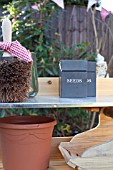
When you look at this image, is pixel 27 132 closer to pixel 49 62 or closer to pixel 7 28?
pixel 7 28

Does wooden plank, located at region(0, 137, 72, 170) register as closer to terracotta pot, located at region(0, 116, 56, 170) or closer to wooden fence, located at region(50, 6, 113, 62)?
terracotta pot, located at region(0, 116, 56, 170)

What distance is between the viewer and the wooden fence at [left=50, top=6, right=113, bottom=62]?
2.20 meters

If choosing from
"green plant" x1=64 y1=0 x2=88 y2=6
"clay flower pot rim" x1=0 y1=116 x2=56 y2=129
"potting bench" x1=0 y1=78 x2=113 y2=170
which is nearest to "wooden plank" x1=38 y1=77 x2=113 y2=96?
"potting bench" x1=0 y1=78 x2=113 y2=170

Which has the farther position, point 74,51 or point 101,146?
point 74,51

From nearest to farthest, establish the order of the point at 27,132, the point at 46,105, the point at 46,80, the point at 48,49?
the point at 46,105 < the point at 27,132 < the point at 46,80 < the point at 48,49

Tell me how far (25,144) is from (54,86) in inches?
12.6

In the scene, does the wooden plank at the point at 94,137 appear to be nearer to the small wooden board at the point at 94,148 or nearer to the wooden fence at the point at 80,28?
the small wooden board at the point at 94,148

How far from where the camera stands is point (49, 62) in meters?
1.86

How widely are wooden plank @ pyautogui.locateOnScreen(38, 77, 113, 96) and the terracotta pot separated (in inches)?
8.5

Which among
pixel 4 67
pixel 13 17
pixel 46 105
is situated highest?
pixel 13 17

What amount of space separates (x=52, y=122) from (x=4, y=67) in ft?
0.92

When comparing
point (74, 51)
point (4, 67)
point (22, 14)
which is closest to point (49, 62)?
point (74, 51)

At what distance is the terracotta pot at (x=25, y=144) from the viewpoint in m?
0.95

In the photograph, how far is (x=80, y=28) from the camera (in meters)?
2.25
